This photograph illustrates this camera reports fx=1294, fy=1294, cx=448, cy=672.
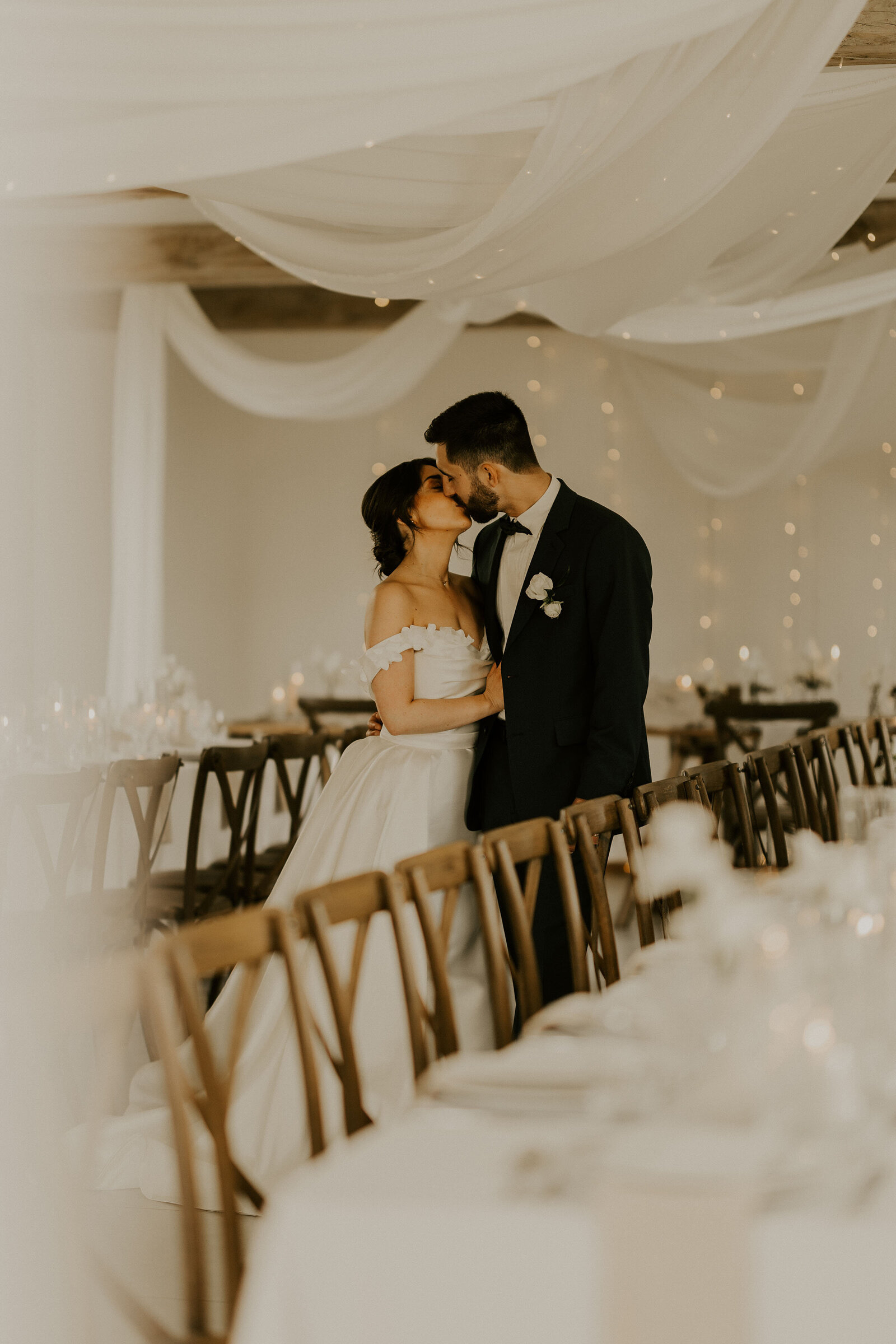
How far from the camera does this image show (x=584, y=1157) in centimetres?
123

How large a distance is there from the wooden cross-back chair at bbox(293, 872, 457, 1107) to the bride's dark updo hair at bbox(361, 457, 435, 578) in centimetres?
161

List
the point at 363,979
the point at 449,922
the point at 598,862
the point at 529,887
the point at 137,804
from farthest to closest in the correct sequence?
the point at 137,804, the point at 363,979, the point at 598,862, the point at 529,887, the point at 449,922

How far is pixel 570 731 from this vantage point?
3156mm

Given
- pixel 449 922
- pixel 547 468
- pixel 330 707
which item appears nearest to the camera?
pixel 449 922

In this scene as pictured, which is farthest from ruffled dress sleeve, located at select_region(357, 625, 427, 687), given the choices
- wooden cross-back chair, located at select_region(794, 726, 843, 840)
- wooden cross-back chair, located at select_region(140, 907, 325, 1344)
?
wooden cross-back chair, located at select_region(140, 907, 325, 1344)

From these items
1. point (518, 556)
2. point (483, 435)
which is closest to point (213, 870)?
point (518, 556)

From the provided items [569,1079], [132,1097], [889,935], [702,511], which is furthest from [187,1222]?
[702,511]

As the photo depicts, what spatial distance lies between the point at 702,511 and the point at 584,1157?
26.1 ft

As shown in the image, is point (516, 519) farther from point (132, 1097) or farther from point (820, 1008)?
point (820, 1008)

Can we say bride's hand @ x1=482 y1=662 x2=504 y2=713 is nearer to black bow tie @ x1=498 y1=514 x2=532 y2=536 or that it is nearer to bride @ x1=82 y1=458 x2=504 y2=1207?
bride @ x1=82 y1=458 x2=504 y2=1207

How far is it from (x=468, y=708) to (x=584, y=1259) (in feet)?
7.05

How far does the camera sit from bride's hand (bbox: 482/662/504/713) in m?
3.22

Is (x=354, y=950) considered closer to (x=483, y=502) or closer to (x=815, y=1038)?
(x=815, y=1038)

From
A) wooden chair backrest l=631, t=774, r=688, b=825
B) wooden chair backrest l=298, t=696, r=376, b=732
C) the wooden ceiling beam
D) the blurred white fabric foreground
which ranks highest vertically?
the wooden ceiling beam
